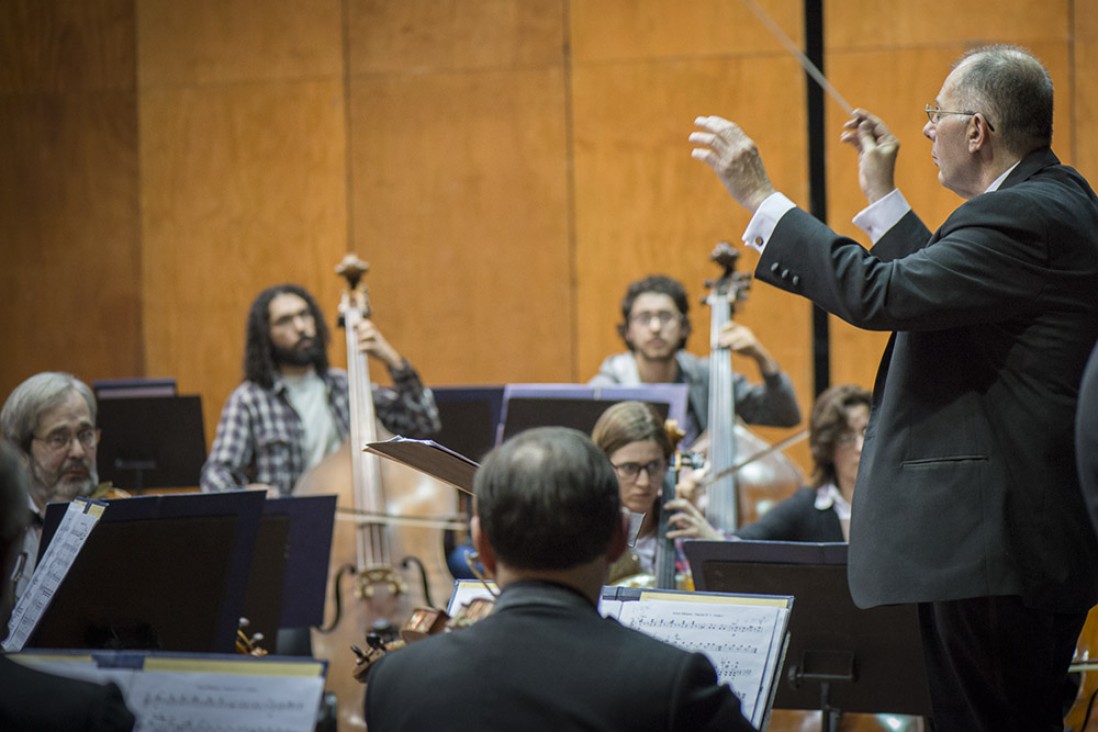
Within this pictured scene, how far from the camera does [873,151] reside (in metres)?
2.21

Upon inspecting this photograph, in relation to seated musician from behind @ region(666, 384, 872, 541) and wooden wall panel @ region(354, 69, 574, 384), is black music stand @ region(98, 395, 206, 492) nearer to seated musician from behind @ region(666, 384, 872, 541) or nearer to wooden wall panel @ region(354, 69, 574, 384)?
seated musician from behind @ region(666, 384, 872, 541)

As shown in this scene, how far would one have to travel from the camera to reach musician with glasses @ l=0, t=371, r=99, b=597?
9.75 ft

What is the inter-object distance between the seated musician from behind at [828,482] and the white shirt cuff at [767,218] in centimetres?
160

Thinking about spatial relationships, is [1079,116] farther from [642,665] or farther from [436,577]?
[642,665]

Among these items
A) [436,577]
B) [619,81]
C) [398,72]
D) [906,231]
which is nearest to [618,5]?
[619,81]

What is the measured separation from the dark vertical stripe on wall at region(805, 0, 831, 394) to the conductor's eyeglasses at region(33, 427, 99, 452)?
3.64m

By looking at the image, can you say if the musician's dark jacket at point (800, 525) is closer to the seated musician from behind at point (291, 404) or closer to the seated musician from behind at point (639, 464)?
the seated musician from behind at point (639, 464)

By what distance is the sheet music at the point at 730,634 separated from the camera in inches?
76.1

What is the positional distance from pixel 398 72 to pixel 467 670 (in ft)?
17.2

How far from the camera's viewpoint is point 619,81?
6.15 metres

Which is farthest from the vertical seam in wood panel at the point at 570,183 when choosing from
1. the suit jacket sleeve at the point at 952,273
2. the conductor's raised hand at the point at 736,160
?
the suit jacket sleeve at the point at 952,273

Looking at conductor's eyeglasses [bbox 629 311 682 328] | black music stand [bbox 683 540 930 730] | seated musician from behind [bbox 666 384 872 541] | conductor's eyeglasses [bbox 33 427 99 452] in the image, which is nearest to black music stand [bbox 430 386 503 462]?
conductor's eyeglasses [bbox 629 311 682 328]

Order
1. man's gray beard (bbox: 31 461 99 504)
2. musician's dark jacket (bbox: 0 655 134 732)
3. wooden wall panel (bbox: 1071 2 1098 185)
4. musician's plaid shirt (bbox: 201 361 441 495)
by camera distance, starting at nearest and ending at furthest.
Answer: musician's dark jacket (bbox: 0 655 134 732) < man's gray beard (bbox: 31 461 99 504) < musician's plaid shirt (bbox: 201 361 441 495) < wooden wall panel (bbox: 1071 2 1098 185)

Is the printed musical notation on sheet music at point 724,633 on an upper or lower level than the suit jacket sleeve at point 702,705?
lower
